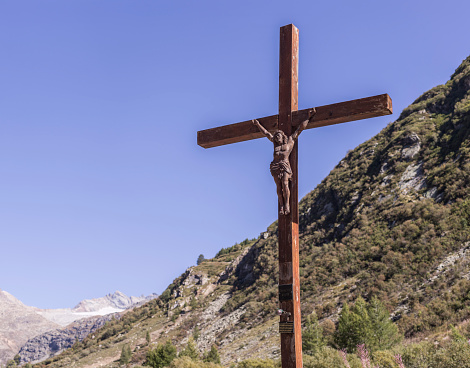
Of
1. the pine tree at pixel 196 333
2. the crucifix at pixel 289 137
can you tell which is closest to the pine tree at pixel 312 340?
the crucifix at pixel 289 137

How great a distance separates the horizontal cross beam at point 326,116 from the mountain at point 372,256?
14846 mm

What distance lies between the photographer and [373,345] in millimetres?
23297

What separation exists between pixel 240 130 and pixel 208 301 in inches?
2531

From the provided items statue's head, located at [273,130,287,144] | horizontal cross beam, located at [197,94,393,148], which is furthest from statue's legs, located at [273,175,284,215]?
horizontal cross beam, located at [197,94,393,148]

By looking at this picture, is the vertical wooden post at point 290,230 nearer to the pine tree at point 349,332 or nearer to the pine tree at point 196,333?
the pine tree at point 349,332

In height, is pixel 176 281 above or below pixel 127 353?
above

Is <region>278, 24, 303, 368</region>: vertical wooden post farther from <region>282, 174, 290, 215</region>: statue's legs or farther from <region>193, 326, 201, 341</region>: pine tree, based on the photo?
<region>193, 326, 201, 341</region>: pine tree

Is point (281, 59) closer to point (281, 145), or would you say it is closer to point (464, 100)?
point (281, 145)

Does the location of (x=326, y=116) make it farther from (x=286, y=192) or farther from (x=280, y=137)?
(x=286, y=192)

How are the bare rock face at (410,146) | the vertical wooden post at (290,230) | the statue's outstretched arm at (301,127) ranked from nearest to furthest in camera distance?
the vertical wooden post at (290,230), the statue's outstretched arm at (301,127), the bare rock face at (410,146)

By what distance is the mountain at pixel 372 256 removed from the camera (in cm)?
3077

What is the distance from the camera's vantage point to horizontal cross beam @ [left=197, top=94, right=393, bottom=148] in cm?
549

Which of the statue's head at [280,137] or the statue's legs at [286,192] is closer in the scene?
the statue's legs at [286,192]

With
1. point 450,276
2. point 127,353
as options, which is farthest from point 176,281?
point 450,276
